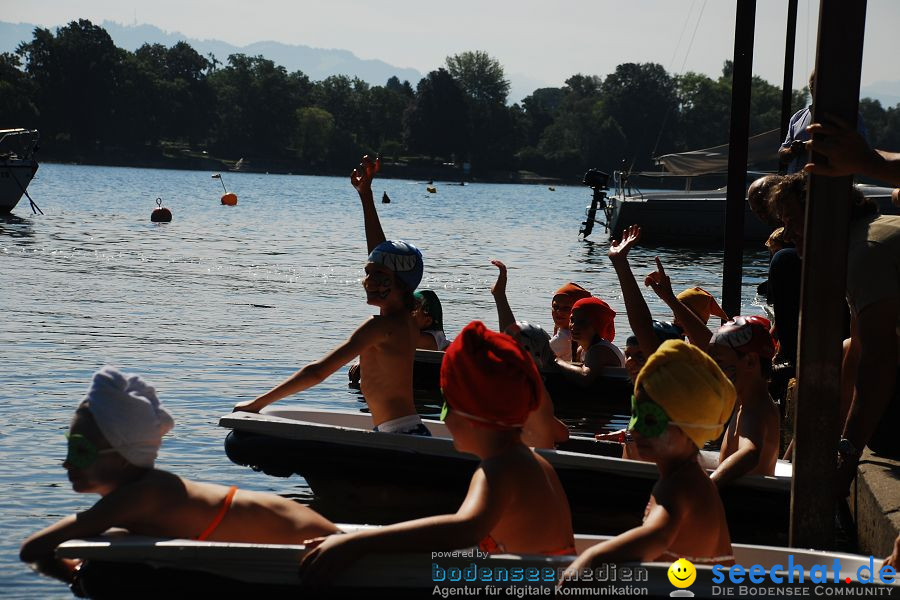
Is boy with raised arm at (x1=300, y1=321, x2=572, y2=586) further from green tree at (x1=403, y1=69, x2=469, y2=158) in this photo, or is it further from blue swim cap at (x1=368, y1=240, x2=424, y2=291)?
green tree at (x1=403, y1=69, x2=469, y2=158)

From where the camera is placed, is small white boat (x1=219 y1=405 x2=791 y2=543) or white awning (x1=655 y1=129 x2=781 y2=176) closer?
small white boat (x1=219 y1=405 x2=791 y2=543)

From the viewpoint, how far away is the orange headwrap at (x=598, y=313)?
10.8 metres

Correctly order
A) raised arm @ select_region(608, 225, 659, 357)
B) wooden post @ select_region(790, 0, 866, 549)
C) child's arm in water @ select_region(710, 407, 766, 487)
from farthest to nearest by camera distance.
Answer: raised arm @ select_region(608, 225, 659, 357), child's arm in water @ select_region(710, 407, 766, 487), wooden post @ select_region(790, 0, 866, 549)

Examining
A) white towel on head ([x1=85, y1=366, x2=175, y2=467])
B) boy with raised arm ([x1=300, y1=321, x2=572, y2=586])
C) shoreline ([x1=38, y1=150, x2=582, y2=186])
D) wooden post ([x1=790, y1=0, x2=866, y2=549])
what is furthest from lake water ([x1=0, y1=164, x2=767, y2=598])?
shoreline ([x1=38, y1=150, x2=582, y2=186])

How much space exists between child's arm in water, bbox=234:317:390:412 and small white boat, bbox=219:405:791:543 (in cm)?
54

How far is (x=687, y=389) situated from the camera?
4320 mm

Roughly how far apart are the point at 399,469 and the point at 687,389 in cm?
376

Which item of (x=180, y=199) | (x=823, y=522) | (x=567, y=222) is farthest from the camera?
(x=180, y=199)

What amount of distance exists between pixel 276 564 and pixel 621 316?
17.6m

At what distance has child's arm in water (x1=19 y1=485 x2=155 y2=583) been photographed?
4637 millimetres

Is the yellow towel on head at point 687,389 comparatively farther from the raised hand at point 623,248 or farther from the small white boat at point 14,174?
the small white boat at point 14,174

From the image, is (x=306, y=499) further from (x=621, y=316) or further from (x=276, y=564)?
(x=621, y=316)

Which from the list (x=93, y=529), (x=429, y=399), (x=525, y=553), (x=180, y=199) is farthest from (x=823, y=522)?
(x=180, y=199)

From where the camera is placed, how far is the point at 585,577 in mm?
4219
